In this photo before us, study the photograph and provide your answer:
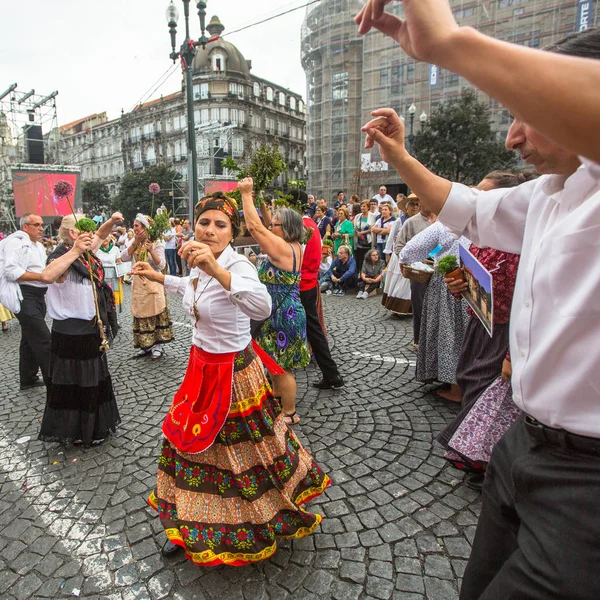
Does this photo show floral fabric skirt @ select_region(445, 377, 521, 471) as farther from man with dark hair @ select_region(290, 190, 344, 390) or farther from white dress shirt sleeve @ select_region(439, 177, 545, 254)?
man with dark hair @ select_region(290, 190, 344, 390)

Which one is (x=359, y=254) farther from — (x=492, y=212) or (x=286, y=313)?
(x=492, y=212)

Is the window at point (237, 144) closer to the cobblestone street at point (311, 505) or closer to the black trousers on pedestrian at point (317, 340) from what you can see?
the black trousers on pedestrian at point (317, 340)

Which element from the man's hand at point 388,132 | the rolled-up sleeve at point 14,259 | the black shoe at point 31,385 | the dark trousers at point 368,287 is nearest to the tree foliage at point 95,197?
the dark trousers at point 368,287

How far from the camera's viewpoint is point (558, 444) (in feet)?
3.65

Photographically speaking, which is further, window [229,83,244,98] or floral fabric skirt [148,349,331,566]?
window [229,83,244,98]

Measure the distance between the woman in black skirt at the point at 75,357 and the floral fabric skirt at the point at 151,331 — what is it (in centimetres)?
245

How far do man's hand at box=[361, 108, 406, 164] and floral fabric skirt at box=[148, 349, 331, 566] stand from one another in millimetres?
1476

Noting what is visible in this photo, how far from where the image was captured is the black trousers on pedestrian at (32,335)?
16.5ft

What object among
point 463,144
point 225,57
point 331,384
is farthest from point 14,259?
point 225,57

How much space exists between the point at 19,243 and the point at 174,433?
3.65 meters

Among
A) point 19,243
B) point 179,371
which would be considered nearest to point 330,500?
point 179,371

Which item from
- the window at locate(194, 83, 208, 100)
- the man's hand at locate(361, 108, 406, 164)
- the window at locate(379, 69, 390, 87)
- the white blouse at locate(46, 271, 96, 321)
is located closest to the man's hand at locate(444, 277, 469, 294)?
the man's hand at locate(361, 108, 406, 164)

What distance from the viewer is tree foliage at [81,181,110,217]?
49250 millimetres

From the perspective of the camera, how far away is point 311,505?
2.85 m
